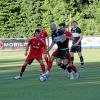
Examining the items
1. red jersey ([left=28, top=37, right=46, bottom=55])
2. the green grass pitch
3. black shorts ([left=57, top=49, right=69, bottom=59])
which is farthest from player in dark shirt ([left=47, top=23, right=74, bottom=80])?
the green grass pitch

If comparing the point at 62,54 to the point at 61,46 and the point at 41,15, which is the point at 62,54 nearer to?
the point at 61,46

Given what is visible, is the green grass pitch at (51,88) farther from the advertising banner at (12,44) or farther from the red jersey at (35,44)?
the advertising banner at (12,44)

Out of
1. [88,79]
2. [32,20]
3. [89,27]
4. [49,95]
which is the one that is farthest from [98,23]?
[49,95]

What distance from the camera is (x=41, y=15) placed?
62.1 metres

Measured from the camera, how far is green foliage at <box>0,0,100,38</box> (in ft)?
197

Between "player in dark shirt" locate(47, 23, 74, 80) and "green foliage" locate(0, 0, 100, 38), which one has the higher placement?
"player in dark shirt" locate(47, 23, 74, 80)

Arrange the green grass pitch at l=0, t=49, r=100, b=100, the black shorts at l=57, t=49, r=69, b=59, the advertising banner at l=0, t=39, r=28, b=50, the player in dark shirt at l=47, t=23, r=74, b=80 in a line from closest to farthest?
the green grass pitch at l=0, t=49, r=100, b=100, the player in dark shirt at l=47, t=23, r=74, b=80, the black shorts at l=57, t=49, r=69, b=59, the advertising banner at l=0, t=39, r=28, b=50

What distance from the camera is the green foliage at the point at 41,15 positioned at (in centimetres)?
6009

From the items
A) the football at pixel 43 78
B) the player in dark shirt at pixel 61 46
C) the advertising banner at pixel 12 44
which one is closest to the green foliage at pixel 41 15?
the advertising banner at pixel 12 44

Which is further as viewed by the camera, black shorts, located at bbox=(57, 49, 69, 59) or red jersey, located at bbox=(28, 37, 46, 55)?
red jersey, located at bbox=(28, 37, 46, 55)

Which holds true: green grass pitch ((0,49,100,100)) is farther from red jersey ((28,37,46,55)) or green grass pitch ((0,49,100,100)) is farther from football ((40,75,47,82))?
red jersey ((28,37,46,55))

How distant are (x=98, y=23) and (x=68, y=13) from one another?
3.67m

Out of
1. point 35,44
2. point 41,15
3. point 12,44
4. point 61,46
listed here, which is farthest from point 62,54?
point 41,15

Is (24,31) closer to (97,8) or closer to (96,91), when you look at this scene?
(97,8)
